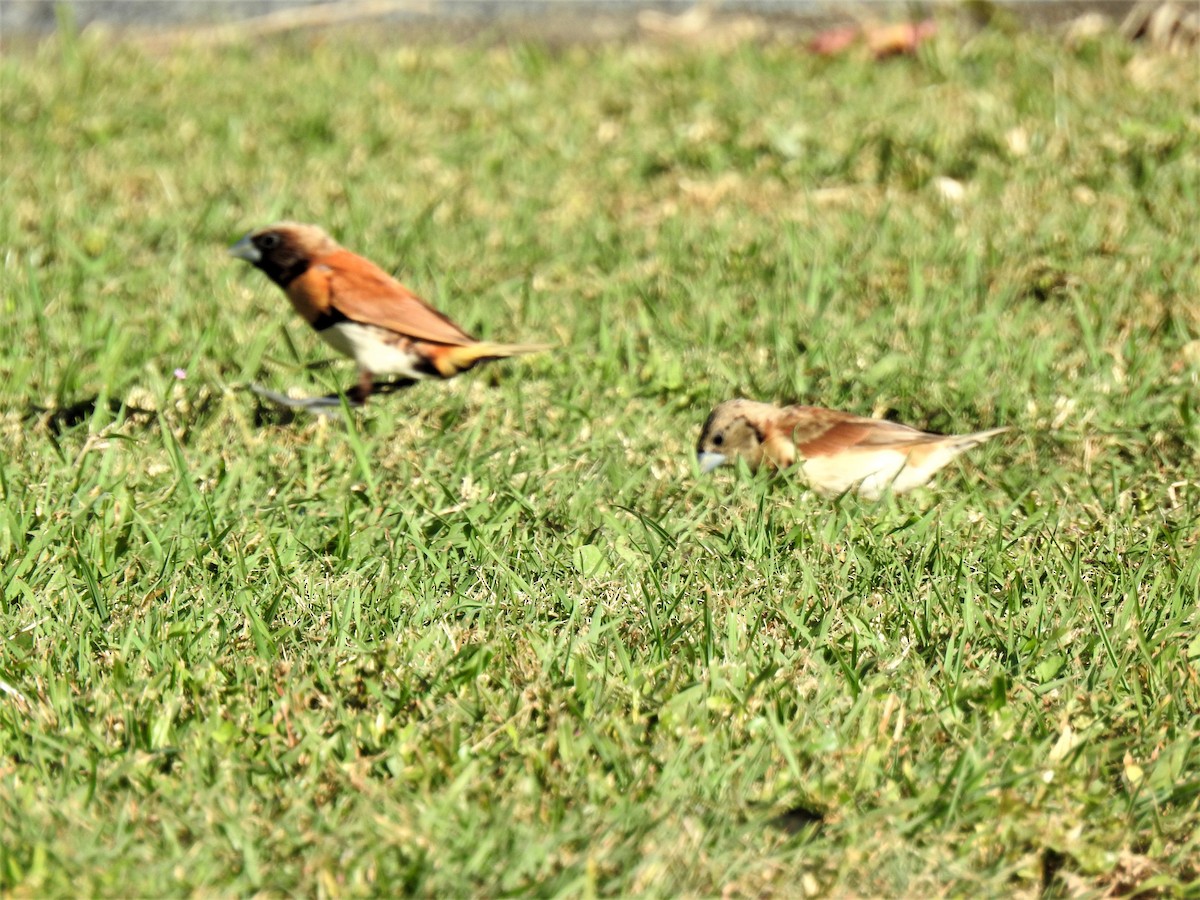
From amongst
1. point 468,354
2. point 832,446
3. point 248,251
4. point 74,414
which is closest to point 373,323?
point 468,354

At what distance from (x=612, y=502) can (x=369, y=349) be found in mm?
1105

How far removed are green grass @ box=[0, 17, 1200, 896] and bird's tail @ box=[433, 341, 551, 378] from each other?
0.16m

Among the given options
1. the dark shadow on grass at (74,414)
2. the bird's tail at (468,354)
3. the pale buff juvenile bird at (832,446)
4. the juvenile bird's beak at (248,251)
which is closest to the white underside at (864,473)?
the pale buff juvenile bird at (832,446)

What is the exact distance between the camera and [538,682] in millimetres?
3930

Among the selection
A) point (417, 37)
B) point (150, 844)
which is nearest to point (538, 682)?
point (150, 844)

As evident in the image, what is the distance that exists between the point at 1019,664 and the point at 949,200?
370 centimetres

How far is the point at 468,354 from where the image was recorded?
551 centimetres

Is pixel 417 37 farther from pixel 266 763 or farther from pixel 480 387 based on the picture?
pixel 266 763

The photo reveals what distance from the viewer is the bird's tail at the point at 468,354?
17.9ft

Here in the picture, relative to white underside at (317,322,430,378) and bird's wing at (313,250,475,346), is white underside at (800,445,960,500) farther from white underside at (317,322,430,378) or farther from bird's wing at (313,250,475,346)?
white underside at (317,322,430,378)

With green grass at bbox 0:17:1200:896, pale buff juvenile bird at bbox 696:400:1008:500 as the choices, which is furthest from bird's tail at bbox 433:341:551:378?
pale buff juvenile bird at bbox 696:400:1008:500

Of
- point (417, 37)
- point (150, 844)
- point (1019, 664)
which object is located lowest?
point (1019, 664)

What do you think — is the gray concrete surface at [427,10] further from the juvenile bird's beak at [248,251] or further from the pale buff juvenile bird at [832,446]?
the pale buff juvenile bird at [832,446]

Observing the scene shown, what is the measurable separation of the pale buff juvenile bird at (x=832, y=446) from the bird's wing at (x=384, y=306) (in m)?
0.96
